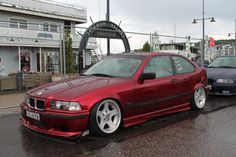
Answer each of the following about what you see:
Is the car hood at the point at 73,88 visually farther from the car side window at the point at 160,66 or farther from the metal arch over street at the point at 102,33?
the metal arch over street at the point at 102,33

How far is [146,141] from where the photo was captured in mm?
4582

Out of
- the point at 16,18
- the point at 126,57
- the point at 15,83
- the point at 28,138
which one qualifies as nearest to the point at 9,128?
the point at 28,138

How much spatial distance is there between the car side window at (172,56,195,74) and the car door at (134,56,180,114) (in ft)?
0.74

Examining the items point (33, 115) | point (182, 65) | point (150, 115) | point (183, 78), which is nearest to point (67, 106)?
point (33, 115)

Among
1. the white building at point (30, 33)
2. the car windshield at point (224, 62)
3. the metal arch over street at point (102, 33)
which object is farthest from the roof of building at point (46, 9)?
the car windshield at point (224, 62)

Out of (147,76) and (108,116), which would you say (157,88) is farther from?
(108,116)

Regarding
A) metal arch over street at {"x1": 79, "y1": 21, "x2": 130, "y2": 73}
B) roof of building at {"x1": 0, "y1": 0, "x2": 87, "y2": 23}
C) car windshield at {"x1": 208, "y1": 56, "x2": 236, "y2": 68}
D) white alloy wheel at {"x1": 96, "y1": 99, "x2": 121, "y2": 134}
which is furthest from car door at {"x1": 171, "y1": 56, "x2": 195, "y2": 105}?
roof of building at {"x1": 0, "y1": 0, "x2": 87, "y2": 23}

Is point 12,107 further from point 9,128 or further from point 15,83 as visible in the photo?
point 15,83

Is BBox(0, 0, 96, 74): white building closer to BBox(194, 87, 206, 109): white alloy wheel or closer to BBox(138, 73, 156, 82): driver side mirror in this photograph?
BBox(194, 87, 206, 109): white alloy wheel

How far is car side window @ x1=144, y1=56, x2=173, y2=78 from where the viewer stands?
5.74 meters

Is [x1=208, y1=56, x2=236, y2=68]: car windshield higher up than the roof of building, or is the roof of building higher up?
the roof of building

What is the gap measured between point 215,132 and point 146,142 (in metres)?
1.39

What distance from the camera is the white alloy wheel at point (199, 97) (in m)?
6.80

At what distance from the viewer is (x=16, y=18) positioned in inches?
975
